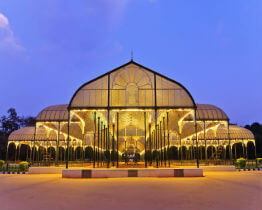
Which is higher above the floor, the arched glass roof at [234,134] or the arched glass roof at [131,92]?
the arched glass roof at [131,92]

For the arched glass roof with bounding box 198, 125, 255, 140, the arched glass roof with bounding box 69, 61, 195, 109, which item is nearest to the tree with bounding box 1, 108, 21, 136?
the arched glass roof with bounding box 198, 125, 255, 140

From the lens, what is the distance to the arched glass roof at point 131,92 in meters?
20.8

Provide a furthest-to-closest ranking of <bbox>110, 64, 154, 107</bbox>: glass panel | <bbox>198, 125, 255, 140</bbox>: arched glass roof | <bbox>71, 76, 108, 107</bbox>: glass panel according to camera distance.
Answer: <bbox>198, 125, 255, 140</bbox>: arched glass roof → <bbox>110, 64, 154, 107</bbox>: glass panel → <bbox>71, 76, 108, 107</bbox>: glass panel

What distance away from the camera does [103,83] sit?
21.3 m

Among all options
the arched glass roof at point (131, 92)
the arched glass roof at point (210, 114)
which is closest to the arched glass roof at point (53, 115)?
the arched glass roof at point (131, 92)

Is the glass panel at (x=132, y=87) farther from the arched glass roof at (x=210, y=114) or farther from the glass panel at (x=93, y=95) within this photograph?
the arched glass roof at (x=210, y=114)

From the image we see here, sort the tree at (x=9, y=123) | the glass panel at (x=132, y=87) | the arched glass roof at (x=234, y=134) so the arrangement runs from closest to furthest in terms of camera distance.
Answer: the glass panel at (x=132, y=87) < the arched glass roof at (x=234, y=134) < the tree at (x=9, y=123)

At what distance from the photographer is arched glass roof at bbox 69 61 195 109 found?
2080 centimetres

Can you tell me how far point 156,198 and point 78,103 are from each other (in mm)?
13732

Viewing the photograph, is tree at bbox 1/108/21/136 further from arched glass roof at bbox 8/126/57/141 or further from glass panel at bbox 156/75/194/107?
glass panel at bbox 156/75/194/107

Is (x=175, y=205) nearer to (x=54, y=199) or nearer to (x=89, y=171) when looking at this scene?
(x=54, y=199)

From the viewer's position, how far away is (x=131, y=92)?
21328mm

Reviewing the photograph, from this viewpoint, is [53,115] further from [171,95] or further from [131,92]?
[171,95]

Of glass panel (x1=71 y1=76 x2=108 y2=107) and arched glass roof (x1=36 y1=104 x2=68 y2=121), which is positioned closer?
glass panel (x1=71 y1=76 x2=108 y2=107)
